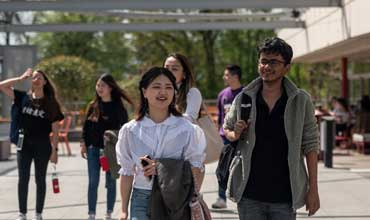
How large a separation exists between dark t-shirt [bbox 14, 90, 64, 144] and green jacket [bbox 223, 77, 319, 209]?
401cm

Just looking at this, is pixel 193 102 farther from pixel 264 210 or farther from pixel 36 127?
pixel 264 210

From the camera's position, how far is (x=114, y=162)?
8.09 m

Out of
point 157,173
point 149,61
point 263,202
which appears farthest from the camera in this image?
point 149,61

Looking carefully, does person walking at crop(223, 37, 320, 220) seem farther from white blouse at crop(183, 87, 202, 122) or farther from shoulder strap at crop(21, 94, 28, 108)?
shoulder strap at crop(21, 94, 28, 108)

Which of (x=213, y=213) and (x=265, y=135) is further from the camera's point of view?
(x=213, y=213)

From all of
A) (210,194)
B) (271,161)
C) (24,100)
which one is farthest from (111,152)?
(271,161)

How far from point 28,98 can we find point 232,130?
13.4ft

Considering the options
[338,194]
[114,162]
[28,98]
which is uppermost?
[28,98]

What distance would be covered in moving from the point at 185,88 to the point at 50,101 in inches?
78.6

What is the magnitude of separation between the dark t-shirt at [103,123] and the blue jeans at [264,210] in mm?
3946

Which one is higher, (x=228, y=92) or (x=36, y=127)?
(x=228, y=92)

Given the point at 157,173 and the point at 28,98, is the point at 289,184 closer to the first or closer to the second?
the point at 157,173

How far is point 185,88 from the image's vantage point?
284 inches

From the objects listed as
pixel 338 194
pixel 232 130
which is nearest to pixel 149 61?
pixel 338 194
